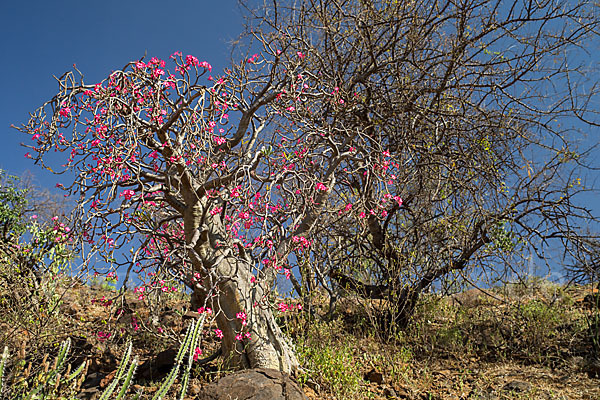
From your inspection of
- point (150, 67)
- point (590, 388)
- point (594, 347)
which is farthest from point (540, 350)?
point (150, 67)

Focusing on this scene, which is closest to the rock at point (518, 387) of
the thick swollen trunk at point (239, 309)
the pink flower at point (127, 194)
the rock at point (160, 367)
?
the thick swollen trunk at point (239, 309)

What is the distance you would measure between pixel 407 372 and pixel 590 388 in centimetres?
214

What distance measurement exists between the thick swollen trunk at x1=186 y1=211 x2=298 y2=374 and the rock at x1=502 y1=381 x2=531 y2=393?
2522mm

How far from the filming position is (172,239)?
5.20 meters

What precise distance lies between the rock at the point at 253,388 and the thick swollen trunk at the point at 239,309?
610 millimetres

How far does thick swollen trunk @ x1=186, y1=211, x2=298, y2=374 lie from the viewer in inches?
192

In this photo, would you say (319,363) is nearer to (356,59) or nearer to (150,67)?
(150,67)

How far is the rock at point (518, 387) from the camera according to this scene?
5.09m

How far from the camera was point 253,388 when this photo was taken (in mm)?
3992

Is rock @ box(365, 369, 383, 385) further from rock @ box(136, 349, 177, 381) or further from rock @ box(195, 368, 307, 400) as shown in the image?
rock @ box(136, 349, 177, 381)

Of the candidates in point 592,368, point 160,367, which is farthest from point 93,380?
point 592,368

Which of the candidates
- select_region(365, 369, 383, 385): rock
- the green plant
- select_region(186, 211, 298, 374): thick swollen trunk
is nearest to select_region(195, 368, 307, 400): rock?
select_region(186, 211, 298, 374): thick swollen trunk

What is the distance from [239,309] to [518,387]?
3.38m

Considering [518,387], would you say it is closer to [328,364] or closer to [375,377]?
[375,377]
